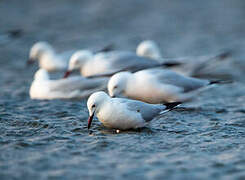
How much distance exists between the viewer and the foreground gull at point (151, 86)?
8508 mm

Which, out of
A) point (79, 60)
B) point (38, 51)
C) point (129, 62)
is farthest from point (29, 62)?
point (129, 62)

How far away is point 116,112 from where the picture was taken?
702 cm

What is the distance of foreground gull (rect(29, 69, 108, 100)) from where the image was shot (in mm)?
9391

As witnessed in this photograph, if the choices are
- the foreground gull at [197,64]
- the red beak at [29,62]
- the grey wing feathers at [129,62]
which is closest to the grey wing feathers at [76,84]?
the grey wing feathers at [129,62]

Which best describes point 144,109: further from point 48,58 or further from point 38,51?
point 38,51

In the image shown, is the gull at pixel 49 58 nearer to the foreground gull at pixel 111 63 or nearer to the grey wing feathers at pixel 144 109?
the foreground gull at pixel 111 63

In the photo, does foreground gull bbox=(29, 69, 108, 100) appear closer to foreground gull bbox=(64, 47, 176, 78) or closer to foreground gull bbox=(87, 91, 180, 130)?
foreground gull bbox=(64, 47, 176, 78)


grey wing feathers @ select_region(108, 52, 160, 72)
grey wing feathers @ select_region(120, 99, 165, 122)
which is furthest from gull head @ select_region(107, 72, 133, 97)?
grey wing feathers @ select_region(108, 52, 160, 72)

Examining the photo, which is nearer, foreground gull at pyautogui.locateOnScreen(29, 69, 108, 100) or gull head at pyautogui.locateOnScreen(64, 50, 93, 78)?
foreground gull at pyautogui.locateOnScreen(29, 69, 108, 100)

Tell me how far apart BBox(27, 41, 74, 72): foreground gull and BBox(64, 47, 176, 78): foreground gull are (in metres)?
1.39

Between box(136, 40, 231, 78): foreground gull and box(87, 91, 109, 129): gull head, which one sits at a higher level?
box(136, 40, 231, 78): foreground gull

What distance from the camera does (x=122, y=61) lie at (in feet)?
34.7

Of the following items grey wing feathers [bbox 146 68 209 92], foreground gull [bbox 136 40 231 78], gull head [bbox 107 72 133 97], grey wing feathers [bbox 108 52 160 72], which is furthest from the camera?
foreground gull [bbox 136 40 231 78]

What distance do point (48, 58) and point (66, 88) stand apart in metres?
3.44
